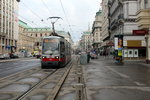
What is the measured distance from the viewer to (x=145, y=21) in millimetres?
24719

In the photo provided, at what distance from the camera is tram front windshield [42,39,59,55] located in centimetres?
1893

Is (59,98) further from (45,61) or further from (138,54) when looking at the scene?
(138,54)

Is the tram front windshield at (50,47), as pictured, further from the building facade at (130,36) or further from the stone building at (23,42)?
the stone building at (23,42)

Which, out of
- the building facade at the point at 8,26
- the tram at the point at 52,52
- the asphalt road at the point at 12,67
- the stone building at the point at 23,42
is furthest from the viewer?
the stone building at the point at 23,42

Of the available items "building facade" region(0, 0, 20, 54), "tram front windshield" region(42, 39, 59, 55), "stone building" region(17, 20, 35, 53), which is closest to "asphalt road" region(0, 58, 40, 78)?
"tram front windshield" region(42, 39, 59, 55)

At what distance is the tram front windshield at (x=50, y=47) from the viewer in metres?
18.9

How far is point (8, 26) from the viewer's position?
67.9 metres

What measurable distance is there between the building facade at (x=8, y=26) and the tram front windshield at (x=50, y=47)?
45.5m

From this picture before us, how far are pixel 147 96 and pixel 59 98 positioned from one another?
343 centimetres

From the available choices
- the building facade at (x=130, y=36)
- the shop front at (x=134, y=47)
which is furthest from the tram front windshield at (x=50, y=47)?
the shop front at (x=134, y=47)

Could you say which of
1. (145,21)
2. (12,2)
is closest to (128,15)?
(145,21)

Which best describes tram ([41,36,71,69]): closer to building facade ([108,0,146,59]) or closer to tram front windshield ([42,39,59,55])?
tram front windshield ([42,39,59,55])

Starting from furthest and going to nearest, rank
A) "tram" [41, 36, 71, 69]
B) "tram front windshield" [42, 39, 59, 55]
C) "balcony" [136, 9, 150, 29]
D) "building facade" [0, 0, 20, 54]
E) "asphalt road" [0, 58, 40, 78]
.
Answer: "building facade" [0, 0, 20, 54] → "balcony" [136, 9, 150, 29] → "tram front windshield" [42, 39, 59, 55] → "tram" [41, 36, 71, 69] → "asphalt road" [0, 58, 40, 78]

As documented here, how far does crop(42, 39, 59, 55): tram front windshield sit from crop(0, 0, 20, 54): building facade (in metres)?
45.5
